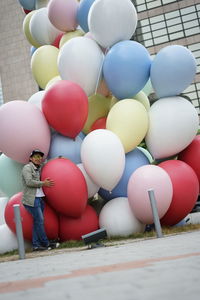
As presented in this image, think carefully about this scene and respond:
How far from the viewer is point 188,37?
26844 millimetres

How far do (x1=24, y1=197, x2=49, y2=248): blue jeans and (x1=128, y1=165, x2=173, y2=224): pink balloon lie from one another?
1.30 meters

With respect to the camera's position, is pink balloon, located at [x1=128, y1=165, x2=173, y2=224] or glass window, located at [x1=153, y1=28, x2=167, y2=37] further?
glass window, located at [x1=153, y1=28, x2=167, y2=37]

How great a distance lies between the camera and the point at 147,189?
4.87 m

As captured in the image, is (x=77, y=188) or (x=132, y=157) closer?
(x=77, y=188)

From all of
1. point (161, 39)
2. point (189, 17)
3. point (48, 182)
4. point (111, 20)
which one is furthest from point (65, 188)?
point (189, 17)

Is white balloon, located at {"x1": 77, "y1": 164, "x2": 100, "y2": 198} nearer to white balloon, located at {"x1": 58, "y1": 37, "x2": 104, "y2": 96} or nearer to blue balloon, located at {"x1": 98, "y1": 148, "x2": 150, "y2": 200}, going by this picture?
blue balloon, located at {"x1": 98, "y1": 148, "x2": 150, "y2": 200}

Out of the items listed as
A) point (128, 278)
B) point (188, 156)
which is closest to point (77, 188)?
point (188, 156)

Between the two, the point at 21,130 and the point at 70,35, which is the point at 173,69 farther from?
the point at 21,130

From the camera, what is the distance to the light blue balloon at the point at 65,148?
5.57m

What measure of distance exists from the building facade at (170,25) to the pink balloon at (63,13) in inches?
818

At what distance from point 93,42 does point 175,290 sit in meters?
5.22

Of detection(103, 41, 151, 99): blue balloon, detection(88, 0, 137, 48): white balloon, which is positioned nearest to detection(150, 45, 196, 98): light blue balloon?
detection(103, 41, 151, 99): blue balloon

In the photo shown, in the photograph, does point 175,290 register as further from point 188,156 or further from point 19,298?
point 188,156

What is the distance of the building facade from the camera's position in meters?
26.8
